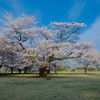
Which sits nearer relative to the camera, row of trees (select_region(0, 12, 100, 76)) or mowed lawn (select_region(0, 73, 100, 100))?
mowed lawn (select_region(0, 73, 100, 100))

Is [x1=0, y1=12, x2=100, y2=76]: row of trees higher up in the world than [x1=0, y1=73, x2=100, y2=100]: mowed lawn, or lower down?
higher up

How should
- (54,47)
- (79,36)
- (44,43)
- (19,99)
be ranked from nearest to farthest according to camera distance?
(19,99) < (44,43) < (54,47) < (79,36)

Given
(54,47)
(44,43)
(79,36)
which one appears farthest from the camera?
(79,36)

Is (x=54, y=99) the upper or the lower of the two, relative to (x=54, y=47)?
lower

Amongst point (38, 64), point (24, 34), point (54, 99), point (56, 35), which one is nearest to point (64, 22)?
point (56, 35)

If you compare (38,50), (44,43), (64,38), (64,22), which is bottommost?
(38,50)

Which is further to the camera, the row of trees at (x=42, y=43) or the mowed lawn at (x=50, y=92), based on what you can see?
the row of trees at (x=42, y=43)

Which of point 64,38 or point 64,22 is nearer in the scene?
point 64,22

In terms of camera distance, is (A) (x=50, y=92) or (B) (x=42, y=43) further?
(B) (x=42, y=43)

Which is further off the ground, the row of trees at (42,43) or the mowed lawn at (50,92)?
the row of trees at (42,43)

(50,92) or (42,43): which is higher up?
(42,43)

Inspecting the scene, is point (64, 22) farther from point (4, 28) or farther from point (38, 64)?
point (4, 28)

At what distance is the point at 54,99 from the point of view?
16.5ft

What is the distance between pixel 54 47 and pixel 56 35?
2.76 m
